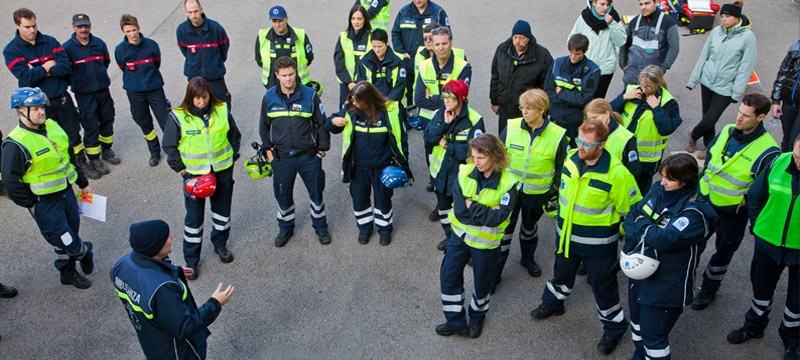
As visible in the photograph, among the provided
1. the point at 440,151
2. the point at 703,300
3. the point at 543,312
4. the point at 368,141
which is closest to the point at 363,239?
the point at 368,141

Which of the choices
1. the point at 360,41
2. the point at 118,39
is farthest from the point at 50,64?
the point at 118,39

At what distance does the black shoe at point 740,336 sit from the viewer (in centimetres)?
537

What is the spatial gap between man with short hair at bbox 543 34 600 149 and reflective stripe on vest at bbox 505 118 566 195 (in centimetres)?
121

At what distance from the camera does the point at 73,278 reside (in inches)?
243

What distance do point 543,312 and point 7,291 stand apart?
5.18 metres

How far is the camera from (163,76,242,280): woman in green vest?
5.92 m

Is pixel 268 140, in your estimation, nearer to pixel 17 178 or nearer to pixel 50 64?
pixel 17 178

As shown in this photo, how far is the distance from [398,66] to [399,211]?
178 cm

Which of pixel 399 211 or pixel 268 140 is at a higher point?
pixel 268 140

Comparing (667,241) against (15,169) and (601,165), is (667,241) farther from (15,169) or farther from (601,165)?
(15,169)

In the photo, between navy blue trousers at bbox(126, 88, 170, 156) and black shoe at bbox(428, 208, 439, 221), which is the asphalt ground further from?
navy blue trousers at bbox(126, 88, 170, 156)

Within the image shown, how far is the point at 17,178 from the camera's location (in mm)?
5590

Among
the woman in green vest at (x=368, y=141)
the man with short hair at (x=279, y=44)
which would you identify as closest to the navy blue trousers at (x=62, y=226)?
the woman in green vest at (x=368, y=141)

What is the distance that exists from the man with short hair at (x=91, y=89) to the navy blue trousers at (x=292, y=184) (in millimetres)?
3006
